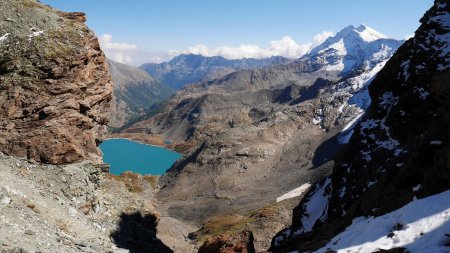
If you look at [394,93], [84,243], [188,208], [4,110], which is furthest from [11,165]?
[188,208]

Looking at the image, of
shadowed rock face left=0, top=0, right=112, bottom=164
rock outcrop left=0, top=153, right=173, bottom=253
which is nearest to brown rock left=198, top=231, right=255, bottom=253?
rock outcrop left=0, top=153, right=173, bottom=253

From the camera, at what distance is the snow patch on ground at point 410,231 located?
1902 cm

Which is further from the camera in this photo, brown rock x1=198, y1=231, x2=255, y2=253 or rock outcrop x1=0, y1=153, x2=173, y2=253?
brown rock x1=198, y1=231, x2=255, y2=253

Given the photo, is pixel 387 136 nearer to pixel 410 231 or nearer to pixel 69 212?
pixel 410 231

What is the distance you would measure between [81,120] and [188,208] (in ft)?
319

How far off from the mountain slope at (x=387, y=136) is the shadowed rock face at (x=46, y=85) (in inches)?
1080

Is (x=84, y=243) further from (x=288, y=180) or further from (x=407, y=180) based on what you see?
(x=288, y=180)

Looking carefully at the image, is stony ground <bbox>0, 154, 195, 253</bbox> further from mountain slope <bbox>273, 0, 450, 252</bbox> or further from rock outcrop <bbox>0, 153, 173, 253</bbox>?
mountain slope <bbox>273, 0, 450, 252</bbox>

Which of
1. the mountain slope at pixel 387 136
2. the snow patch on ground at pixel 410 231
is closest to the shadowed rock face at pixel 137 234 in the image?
the mountain slope at pixel 387 136

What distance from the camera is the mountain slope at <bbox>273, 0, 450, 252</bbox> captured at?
1574 inches

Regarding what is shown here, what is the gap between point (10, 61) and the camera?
4406cm

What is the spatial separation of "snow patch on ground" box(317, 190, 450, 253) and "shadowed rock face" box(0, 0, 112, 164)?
32015 mm

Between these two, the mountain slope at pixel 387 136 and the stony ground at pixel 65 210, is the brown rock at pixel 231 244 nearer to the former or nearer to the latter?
the mountain slope at pixel 387 136

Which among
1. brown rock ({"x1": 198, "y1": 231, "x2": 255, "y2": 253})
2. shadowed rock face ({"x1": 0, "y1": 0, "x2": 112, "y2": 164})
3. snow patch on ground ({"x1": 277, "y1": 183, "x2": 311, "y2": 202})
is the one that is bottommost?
snow patch on ground ({"x1": 277, "y1": 183, "x2": 311, "y2": 202})
